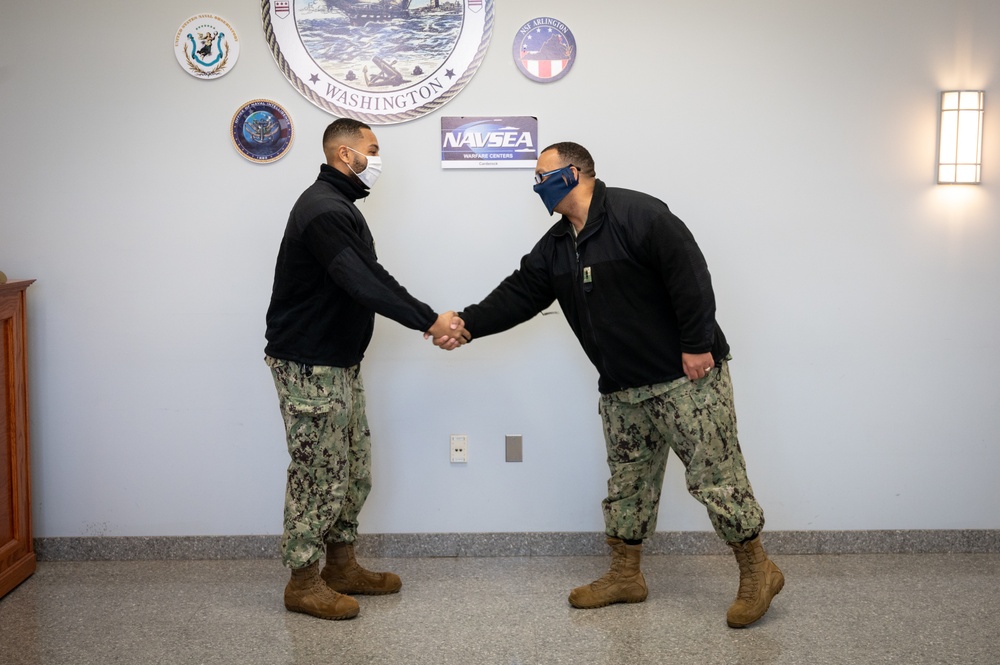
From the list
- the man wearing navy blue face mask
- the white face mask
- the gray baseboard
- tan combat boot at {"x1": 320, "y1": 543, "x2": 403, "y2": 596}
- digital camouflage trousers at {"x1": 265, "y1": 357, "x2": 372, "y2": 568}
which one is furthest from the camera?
the gray baseboard

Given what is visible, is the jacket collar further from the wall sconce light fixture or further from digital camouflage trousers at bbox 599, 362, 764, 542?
the wall sconce light fixture

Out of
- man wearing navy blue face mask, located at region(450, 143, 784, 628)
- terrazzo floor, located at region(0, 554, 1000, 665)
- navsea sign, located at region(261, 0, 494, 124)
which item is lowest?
terrazzo floor, located at region(0, 554, 1000, 665)

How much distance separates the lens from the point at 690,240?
112 inches

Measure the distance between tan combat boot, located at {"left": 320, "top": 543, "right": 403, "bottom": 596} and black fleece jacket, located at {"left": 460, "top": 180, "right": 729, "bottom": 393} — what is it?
3.39ft

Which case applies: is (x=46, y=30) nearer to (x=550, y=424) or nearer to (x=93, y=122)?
(x=93, y=122)

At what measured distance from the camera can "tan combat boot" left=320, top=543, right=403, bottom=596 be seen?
10.5 feet

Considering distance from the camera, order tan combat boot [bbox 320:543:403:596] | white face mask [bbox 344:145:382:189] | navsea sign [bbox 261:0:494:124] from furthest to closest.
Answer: navsea sign [bbox 261:0:494:124] < tan combat boot [bbox 320:543:403:596] < white face mask [bbox 344:145:382:189]

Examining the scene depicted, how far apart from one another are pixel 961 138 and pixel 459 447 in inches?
86.3

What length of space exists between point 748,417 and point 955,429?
0.80 m

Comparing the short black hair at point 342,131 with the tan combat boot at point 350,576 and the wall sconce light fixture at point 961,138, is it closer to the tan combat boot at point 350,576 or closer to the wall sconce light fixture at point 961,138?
the tan combat boot at point 350,576

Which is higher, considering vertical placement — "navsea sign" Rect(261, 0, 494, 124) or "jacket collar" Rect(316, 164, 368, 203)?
"navsea sign" Rect(261, 0, 494, 124)

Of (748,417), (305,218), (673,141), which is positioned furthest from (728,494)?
(305,218)

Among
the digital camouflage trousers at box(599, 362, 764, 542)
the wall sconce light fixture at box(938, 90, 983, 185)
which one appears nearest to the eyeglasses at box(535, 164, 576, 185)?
the digital camouflage trousers at box(599, 362, 764, 542)

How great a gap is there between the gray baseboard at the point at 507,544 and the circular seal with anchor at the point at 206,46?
1.78 meters
